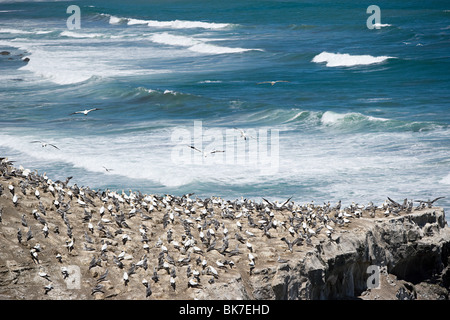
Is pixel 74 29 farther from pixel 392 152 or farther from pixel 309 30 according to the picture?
pixel 392 152

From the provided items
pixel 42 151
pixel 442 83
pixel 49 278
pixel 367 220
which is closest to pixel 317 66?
pixel 442 83

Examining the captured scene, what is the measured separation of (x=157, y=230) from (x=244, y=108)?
91.3 feet

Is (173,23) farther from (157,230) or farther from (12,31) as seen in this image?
(157,230)

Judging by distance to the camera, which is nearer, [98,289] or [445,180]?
[98,289]

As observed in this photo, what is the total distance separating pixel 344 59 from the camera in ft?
192

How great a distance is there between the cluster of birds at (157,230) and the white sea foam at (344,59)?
42.4 metres

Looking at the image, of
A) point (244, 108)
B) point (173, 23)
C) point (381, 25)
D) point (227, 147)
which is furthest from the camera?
point (173, 23)

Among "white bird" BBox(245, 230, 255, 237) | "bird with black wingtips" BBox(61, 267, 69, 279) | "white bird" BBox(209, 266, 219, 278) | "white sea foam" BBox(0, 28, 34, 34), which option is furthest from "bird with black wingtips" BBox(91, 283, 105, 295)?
"white sea foam" BBox(0, 28, 34, 34)

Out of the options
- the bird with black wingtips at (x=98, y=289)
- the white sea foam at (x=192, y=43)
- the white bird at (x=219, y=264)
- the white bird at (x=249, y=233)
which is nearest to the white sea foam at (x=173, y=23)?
the white sea foam at (x=192, y=43)

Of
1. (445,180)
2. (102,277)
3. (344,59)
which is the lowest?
(445,180)

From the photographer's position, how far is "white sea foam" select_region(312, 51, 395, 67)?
56969mm

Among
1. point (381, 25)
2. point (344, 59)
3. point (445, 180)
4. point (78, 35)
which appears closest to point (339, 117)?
point (445, 180)

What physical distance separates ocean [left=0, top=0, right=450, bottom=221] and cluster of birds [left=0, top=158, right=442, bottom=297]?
8450 millimetres

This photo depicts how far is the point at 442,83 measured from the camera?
46.2 meters
